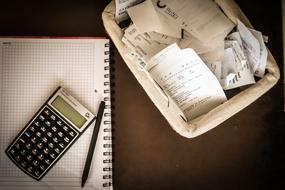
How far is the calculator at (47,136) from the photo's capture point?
2.52ft

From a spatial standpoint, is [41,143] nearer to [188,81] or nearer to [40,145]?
[40,145]

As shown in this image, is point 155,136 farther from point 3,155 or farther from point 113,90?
point 3,155

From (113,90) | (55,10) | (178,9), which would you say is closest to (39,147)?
(113,90)

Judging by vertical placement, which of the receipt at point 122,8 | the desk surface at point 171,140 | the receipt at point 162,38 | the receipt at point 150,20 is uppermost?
the receipt at point 122,8

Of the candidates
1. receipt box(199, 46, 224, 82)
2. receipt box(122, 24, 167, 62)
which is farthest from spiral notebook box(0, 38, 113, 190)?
receipt box(199, 46, 224, 82)

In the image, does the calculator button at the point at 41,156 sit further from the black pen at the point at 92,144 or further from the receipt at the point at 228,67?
the receipt at the point at 228,67

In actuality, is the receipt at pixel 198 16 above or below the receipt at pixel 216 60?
above

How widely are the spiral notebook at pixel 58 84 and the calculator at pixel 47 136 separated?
0.02 meters

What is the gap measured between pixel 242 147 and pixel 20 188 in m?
0.50

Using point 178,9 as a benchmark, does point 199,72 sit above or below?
below

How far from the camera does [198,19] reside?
0.71 m

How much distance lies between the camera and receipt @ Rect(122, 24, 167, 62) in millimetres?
703

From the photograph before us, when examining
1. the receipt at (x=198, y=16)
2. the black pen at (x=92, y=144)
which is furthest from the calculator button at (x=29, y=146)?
the receipt at (x=198, y=16)

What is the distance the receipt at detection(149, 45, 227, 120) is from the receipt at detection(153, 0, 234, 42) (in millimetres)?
55
